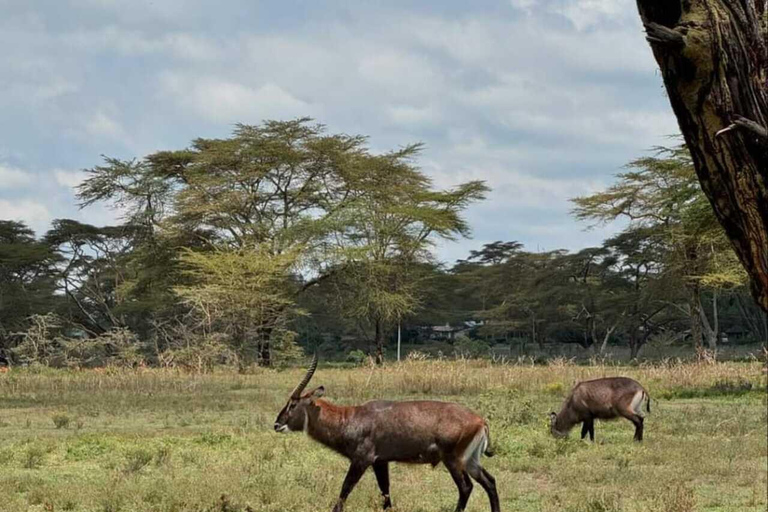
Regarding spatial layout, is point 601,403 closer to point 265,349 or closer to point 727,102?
point 727,102

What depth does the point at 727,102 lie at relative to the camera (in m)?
3.16

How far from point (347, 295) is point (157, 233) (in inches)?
330

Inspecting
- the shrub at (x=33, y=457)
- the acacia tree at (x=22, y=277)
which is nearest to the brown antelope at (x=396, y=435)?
the shrub at (x=33, y=457)

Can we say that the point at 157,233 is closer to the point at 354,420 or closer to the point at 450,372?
the point at 450,372

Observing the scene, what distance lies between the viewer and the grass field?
7.06 m

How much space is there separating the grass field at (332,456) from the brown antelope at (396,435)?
40cm

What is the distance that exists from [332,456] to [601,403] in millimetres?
3366

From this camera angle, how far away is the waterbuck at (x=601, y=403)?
35.0 ft

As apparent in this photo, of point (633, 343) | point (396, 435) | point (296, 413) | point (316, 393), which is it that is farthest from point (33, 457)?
point (633, 343)

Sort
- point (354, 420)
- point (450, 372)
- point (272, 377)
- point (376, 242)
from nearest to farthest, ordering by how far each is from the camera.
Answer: point (354, 420) < point (450, 372) < point (272, 377) < point (376, 242)

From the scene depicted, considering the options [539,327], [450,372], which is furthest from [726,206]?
[539,327]

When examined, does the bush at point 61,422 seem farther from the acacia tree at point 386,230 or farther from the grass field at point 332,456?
the acacia tree at point 386,230

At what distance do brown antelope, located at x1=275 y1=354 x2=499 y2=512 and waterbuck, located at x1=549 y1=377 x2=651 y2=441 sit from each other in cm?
430

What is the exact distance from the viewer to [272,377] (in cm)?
2411
